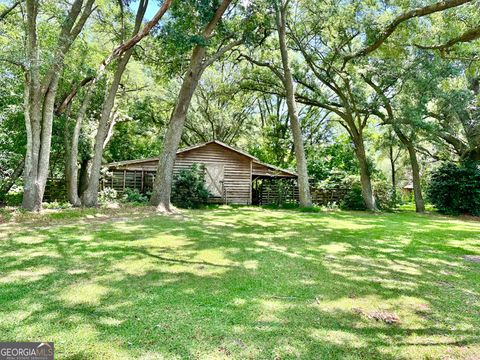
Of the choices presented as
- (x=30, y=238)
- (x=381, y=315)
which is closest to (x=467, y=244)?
(x=381, y=315)

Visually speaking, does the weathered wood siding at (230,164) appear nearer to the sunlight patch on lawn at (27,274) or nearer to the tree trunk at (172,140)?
the tree trunk at (172,140)

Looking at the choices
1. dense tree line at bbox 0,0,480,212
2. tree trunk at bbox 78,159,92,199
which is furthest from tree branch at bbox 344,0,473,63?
tree trunk at bbox 78,159,92,199

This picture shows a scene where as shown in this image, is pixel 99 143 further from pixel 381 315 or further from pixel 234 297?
pixel 381 315

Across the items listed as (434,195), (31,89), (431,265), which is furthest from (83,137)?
(434,195)

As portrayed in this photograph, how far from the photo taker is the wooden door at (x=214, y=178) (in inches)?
725

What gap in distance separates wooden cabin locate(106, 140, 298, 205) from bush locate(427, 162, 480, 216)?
8296mm

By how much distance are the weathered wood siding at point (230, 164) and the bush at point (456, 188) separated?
10987mm

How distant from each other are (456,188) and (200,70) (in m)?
15.2

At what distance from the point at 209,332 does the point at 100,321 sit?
1044 millimetres

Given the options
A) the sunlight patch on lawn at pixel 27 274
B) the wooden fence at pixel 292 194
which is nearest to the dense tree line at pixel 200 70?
the wooden fence at pixel 292 194

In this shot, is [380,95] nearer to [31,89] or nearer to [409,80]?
[409,80]

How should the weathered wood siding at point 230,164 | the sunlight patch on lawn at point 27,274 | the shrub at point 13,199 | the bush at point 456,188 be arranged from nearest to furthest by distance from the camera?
the sunlight patch on lawn at point 27,274
the shrub at point 13,199
the bush at point 456,188
the weathered wood siding at point 230,164

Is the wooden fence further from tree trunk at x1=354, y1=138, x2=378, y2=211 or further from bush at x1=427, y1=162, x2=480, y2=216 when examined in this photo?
bush at x1=427, y1=162, x2=480, y2=216

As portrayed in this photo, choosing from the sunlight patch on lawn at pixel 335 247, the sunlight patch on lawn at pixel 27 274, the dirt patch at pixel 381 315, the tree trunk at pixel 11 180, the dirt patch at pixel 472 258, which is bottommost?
the dirt patch at pixel 472 258
